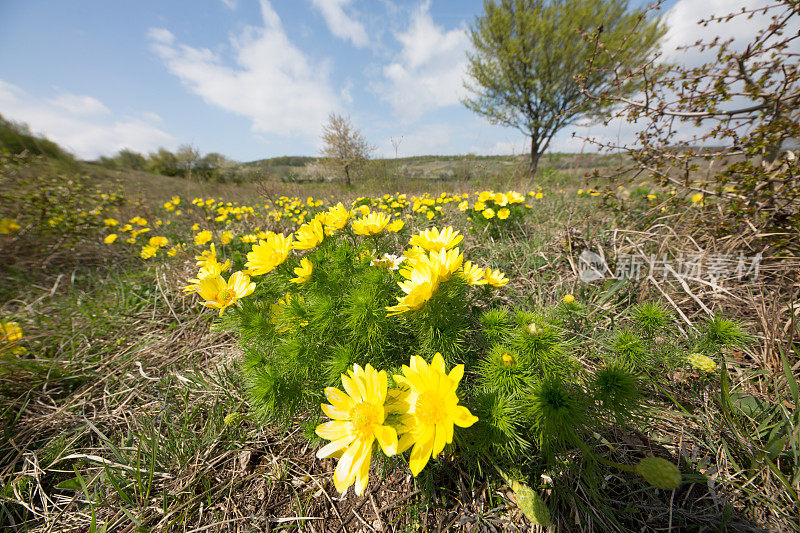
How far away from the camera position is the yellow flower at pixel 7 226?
255cm

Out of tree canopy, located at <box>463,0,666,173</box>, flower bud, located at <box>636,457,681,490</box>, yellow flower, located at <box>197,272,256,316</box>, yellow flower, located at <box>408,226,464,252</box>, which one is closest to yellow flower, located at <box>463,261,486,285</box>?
yellow flower, located at <box>408,226,464,252</box>

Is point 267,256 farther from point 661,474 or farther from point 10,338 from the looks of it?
point 10,338

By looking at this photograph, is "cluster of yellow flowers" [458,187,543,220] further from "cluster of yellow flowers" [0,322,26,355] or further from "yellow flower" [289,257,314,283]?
"cluster of yellow flowers" [0,322,26,355]

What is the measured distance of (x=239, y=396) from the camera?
1688 millimetres

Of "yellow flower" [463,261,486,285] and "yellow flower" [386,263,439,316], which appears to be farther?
"yellow flower" [463,261,486,285]

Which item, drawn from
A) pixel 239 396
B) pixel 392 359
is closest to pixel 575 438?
pixel 392 359

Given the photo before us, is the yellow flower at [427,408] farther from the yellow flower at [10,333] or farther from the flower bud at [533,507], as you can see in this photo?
the yellow flower at [10,333]

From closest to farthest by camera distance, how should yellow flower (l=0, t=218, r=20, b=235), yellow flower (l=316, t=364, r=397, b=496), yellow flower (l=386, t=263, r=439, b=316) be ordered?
yellow flower (l=316, t=364, r=397, b=496) < yellow flower (l=386, t=263, r=439, b=316) < yellow flower (l=0, t=218, r=20, b=235)

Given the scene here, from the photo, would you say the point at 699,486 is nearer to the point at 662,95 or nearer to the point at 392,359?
the point at 392,359

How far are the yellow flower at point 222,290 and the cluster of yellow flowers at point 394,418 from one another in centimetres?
75

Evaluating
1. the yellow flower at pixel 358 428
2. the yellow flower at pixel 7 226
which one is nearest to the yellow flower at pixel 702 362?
the yellow flower at pixel 358 428

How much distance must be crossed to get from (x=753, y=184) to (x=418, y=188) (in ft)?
20.5

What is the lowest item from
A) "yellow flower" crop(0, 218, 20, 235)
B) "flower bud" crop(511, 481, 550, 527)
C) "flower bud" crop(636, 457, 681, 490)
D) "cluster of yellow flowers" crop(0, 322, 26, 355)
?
"flower bud" crop(511, 481, 550, 527)

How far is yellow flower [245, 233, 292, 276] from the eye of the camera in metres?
1.31
